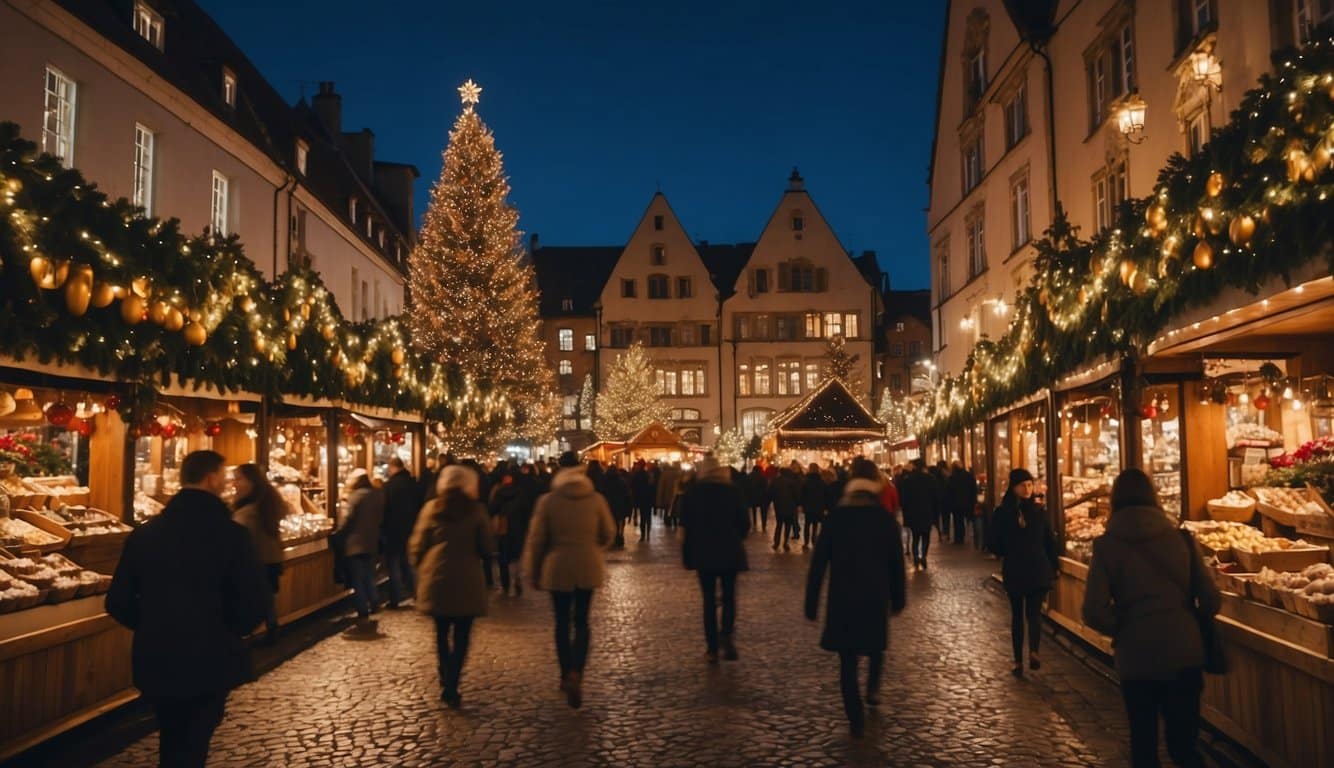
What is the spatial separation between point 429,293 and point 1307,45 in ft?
114

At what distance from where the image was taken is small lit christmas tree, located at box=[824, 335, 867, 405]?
2249 inches

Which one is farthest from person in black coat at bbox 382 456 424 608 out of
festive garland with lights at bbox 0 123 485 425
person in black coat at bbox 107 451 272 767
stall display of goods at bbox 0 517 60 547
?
person in black coat at bbox 107 451 272 767

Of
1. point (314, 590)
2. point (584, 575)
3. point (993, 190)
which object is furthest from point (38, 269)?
point (993, 190)

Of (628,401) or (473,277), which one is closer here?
(473,277)

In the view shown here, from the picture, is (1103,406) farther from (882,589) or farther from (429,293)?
(429,293)

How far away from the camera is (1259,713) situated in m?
6.98

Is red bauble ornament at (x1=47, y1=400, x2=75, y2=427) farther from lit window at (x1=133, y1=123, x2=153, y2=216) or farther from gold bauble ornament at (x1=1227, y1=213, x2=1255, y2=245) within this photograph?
gold bauble ornament at (x1=1227, y1=213, x2=1255, y2=245)

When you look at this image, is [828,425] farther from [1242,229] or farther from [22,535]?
[1242,229]

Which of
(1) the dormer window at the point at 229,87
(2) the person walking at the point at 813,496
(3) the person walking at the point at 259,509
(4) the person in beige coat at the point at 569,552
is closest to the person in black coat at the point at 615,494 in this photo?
(2) the person walking at the point at 813,496

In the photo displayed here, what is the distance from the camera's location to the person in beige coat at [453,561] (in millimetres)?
8547

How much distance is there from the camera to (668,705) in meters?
8.70

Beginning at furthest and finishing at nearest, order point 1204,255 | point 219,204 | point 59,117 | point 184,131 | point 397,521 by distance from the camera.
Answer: point 219,204 < point 184,131 < point 59,117 < point 397,521 < point 1204,255

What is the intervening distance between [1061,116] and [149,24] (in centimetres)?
1809

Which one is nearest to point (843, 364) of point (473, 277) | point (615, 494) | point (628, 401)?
point (628, 401)
